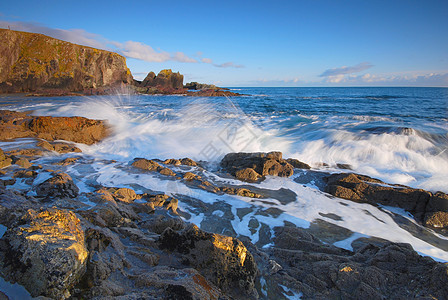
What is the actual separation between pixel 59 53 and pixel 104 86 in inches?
405

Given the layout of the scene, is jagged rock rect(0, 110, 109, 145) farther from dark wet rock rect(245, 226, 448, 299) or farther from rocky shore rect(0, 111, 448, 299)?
dark wet rock rect(245, 226, 448, 299)

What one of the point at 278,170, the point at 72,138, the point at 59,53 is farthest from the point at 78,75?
the point at 278,170

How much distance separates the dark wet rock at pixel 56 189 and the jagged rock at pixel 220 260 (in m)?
2.22

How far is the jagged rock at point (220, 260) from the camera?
5.77ft

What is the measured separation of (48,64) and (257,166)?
56.7m

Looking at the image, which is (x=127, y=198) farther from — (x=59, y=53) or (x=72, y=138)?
(x=59, y=53)

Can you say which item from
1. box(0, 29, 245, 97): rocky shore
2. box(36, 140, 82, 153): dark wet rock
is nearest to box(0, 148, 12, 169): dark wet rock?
box(36, 140, 82, 153): dark wet rock

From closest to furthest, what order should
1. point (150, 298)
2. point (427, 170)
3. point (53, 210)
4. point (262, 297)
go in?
point (150, 298) → point (53, 210) → point (262, 297) → point (427, 170)

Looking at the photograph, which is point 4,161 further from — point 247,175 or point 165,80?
point 165,80

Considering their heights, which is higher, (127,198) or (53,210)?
(53,210)

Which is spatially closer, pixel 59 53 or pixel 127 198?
pixel 127 198

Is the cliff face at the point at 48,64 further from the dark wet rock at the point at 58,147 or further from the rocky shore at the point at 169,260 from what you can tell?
the rocky shore at the point at 169,260

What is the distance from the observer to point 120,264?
5.35ft

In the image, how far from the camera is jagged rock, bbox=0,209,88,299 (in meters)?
1.19
